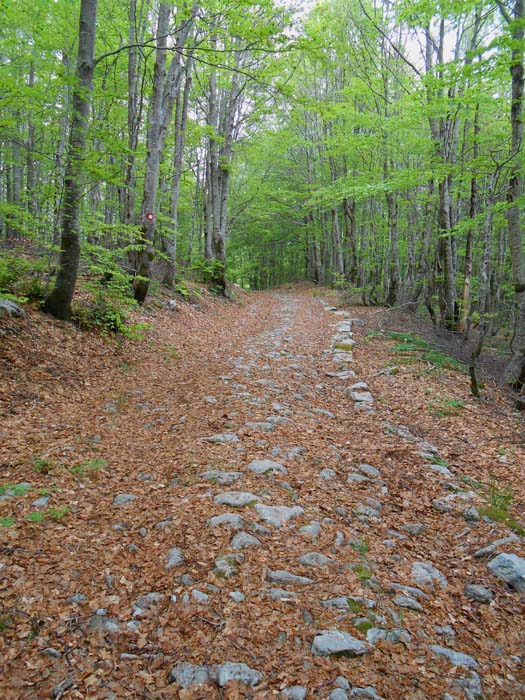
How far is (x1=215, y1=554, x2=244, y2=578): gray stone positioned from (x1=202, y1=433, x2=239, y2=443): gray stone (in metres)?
1.91

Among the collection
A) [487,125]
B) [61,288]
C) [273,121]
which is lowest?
[61,288]

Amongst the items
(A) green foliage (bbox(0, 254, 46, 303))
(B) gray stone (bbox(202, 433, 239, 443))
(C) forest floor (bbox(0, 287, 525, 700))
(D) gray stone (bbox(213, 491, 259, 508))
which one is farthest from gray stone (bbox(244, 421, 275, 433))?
(A) green foliage (bbox(0, 254, 46, 303))

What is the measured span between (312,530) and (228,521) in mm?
722

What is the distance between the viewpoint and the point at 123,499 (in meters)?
3.73

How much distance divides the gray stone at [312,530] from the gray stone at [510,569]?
1.36 meters

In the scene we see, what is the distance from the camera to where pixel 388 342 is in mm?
10867

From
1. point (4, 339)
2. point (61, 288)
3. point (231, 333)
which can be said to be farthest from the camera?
point (231, 333)

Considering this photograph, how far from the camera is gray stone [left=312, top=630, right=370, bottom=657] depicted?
2.35m

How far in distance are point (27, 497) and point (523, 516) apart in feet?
15.0

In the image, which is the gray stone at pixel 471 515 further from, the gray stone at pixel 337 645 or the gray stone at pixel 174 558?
the gray stone at pixel 174 558

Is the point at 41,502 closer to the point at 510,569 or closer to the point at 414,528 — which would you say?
the point at 414,528

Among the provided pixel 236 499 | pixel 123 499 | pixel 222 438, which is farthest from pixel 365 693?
pixel 222 438

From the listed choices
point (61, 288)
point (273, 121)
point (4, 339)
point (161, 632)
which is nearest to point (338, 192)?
point (61, 288)

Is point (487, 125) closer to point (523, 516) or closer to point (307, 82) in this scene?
point (307, 82)
